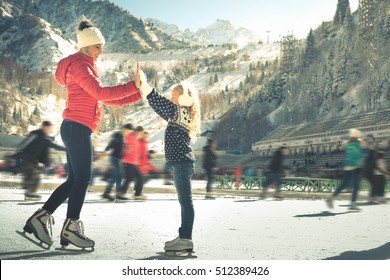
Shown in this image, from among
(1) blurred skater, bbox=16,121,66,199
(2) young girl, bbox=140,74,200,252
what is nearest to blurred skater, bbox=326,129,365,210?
(1) blurred skater, bbox=16,121,66,199

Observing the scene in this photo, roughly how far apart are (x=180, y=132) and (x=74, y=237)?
1049mm

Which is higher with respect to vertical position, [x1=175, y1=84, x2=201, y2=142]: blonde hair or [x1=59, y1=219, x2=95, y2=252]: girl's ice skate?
[x1=175, y1=84, x2=201, y2=142]: blonde hair

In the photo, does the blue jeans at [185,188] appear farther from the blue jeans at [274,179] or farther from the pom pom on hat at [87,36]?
the blue jeans at [274,179]

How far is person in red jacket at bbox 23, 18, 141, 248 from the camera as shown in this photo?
3.24m

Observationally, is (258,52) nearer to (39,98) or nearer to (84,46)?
(39,98)

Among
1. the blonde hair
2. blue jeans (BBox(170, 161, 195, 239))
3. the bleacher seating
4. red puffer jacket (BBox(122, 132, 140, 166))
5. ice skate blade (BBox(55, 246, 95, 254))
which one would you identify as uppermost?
the bleacher seating

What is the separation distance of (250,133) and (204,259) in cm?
7916

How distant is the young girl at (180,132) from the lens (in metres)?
3.35

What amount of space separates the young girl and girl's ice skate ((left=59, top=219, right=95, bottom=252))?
0.55m

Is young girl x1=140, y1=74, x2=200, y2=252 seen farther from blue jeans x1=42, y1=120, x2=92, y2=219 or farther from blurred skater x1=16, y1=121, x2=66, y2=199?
blurred skater x1=16, y1=121, x2=66, y2=199

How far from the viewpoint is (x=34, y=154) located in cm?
765

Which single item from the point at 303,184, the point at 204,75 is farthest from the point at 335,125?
the point at 204,75

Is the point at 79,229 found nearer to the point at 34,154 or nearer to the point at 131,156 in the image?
the point at 34,154

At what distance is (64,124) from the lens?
3.35m
